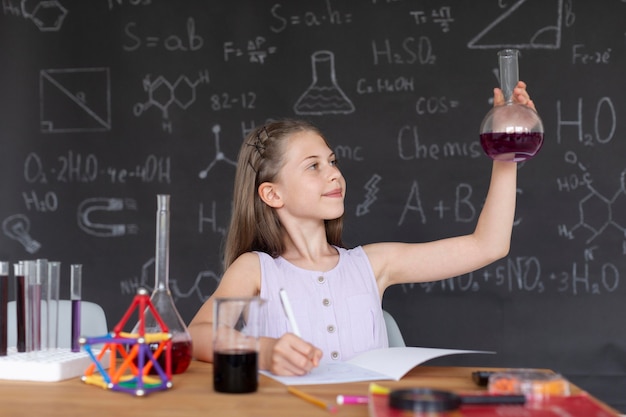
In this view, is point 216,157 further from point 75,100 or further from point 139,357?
point 139,357

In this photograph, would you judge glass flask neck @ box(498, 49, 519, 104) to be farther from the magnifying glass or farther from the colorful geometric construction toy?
the colorful geometric construction toy

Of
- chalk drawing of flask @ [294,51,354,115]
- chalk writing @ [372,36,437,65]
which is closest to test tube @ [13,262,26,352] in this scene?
chalk drawing of flask @ [294,51,354,115]

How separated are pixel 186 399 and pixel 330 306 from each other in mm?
749

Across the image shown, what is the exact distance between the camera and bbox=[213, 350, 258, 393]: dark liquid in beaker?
114 centimetres

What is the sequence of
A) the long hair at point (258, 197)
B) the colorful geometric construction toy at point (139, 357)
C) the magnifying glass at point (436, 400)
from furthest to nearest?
the long hair at point (258, 197) < the colorful geometric construction toy at point (139, 357) < the magnifying glass at point (436, 400)

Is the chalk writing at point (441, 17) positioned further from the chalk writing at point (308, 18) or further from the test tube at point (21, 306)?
the test tube at point (21, 306)

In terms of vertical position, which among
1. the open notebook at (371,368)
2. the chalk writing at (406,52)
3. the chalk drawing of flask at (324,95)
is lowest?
the open notebook at (371,368)

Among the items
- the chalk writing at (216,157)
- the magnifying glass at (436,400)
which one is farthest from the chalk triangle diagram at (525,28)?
the magnifying glass at (436,400)

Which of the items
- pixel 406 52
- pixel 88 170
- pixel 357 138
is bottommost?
pixel 88 170

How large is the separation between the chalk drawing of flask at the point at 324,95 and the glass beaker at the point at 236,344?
87.5 inches

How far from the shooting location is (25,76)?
11.5 feet

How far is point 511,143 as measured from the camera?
4.45 feet

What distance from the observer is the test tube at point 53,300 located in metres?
1.41

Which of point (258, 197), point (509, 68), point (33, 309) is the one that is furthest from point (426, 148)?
point (33, 309)
